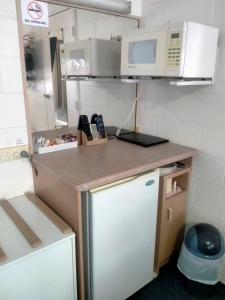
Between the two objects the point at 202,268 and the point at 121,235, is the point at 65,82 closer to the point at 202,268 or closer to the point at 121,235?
the point at 121,235

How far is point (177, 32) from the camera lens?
1258 mm

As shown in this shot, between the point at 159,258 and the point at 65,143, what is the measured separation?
1022 mm

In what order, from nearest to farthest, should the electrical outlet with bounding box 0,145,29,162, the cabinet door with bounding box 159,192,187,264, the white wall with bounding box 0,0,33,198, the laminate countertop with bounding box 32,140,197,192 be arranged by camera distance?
the laminate countertop with bounding box 32,140,197,192, the white wall with bounding box 0,0,33,198, the electrical outlet with bounding box 0,145,29,162, the cabinet door with bounding box 159,192,187,264

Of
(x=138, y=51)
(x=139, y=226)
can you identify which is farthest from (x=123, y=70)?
(x=139, y=226)

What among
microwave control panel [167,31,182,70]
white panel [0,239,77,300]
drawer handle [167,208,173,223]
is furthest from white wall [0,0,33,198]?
drawer handle [167,208,173,223]

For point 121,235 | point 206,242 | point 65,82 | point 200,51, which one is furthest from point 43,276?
point 200,51

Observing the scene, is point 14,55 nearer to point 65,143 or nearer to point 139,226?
point 65,143

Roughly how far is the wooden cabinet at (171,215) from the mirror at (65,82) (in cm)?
69

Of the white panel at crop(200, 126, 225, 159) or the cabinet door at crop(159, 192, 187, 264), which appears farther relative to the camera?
the cabinet door at crop(159, 192, 187, 264)

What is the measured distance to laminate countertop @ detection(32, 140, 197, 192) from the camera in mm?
1174

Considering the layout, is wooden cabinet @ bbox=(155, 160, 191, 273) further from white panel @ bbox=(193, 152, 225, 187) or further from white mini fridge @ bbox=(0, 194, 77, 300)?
white mini fridge @ bbox=(0, 194, 77, 300)

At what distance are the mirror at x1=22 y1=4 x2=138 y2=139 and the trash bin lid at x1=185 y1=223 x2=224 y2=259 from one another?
1025 mm

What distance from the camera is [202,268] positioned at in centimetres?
153

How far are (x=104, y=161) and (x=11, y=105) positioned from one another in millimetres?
613
